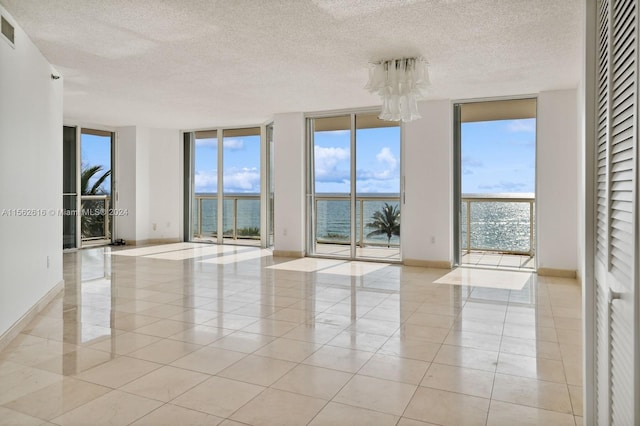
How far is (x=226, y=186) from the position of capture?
31.3 feet

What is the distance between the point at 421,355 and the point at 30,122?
3675 millimetres

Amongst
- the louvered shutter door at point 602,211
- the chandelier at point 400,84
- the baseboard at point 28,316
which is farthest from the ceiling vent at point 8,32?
the louvered shutter door at point 602,211

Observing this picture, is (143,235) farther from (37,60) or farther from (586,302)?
(586,302)

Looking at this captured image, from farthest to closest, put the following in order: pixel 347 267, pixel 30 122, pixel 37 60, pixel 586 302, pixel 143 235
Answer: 1. pixel 143 235
2. pixel 347 267
3. pixel 37 60
4. pixel 30 122
5. pixel 586 302

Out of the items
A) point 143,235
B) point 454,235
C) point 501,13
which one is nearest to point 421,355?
point 501,13

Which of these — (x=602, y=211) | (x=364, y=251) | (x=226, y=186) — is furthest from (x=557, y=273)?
(x=226, y=186)

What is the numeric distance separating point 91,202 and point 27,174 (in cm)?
558

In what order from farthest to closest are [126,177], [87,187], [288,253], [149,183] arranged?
1. [149,183]
2. [126,177]
3. [87,187]
4. [288,253]

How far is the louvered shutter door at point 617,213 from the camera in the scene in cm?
118

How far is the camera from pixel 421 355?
10.1 ft

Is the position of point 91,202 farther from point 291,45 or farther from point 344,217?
point 291,45

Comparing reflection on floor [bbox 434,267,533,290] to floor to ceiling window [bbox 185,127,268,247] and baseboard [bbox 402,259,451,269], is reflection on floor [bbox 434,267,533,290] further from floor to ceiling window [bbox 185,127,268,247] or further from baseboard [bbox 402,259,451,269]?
floor to ceiling window [bbox 185,127,268,247]

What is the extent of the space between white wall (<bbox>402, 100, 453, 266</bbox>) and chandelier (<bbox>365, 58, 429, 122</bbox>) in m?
2.15

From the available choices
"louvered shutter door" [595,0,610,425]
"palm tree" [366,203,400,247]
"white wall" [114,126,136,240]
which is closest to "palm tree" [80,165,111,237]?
"white wall" [114,126,136,240]
